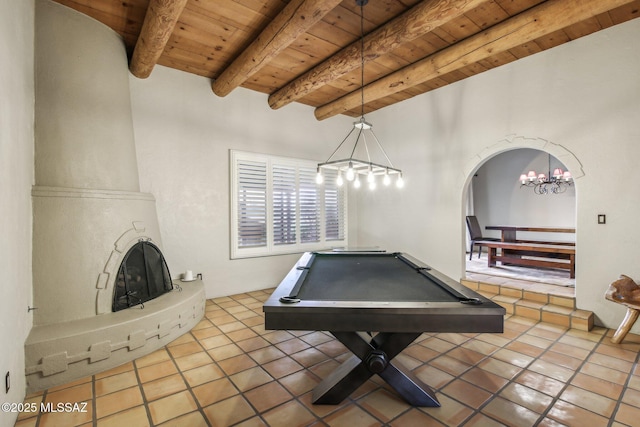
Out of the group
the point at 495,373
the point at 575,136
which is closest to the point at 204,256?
the point at 495,373

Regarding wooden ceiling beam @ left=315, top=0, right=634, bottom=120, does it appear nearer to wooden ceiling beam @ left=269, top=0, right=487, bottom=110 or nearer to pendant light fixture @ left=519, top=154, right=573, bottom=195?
wooden ceiling beam @ left=269, top=0, right=487, bottom=110

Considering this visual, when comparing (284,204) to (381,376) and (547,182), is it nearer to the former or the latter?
(381,376)

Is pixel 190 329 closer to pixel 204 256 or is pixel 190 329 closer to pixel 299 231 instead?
pixel 204 256

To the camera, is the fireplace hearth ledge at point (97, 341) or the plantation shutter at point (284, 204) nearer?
the fireplace hearth ledge at point (97, 341)

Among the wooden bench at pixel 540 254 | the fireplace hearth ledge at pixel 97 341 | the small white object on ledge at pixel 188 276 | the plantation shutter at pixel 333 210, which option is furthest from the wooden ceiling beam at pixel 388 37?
the wooden bench at pixel 540 254

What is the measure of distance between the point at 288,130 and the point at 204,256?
2.46 metres

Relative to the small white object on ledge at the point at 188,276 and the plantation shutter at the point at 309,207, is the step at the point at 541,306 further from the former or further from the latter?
the small white object on ledge at the point at 188,276

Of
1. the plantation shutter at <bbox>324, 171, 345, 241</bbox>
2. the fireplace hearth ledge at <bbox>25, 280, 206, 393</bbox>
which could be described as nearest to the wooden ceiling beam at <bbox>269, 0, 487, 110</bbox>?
the plantation shutter at <bbox>324, 171, 345, 241</bbox>

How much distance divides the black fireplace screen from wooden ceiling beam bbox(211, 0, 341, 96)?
2.26 metres

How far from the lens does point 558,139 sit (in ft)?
11.2

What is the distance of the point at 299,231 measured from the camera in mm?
5102

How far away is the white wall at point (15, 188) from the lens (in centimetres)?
169

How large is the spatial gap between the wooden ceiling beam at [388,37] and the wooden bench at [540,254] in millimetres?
3542

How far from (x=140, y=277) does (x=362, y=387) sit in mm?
2348
